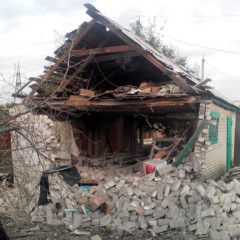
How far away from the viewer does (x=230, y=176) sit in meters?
12.1

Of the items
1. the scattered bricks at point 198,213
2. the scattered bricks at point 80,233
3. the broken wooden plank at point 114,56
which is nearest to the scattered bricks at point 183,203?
the scattered bricks at point 198,213

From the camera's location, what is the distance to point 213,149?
11016 mm

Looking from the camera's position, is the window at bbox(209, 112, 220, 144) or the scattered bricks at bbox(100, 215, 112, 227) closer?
the scattered bricks at bbox(100, 215, 112, 227)

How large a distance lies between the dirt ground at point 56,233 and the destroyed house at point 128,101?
2554 mm

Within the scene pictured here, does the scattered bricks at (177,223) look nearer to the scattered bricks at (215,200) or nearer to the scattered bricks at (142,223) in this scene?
the scattered bricks at (142,223)

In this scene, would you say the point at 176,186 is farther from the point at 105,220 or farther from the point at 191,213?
the point at 105,220

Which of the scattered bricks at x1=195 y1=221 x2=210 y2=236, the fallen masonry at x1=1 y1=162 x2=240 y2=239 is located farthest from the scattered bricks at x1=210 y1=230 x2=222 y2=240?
the scattered bricks at x1=195 y1=221 x2=210 y2=236

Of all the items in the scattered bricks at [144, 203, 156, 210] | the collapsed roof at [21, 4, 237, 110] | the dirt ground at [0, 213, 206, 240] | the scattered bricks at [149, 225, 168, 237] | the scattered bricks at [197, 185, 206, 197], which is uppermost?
the collapsed roof at [21, 4, 237, 110]

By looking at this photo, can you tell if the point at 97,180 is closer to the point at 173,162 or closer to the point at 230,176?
the point at 173,162

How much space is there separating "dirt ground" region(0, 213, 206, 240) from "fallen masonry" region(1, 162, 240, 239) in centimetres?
14

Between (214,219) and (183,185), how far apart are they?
1.37 meters

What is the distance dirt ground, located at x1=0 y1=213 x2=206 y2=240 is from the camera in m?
7.54

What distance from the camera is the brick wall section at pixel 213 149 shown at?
31.3 feet

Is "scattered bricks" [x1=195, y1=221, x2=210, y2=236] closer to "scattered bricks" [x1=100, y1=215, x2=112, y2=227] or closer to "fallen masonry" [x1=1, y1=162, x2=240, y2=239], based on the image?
"fallen masonry" [x1=1, y1=162, x2=240, y2=239]
